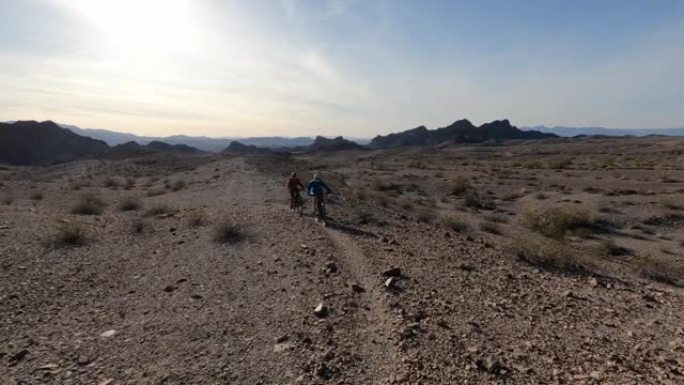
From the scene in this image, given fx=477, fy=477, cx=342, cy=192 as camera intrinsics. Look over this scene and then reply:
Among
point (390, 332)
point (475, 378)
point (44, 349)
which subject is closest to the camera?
point (475, 378)

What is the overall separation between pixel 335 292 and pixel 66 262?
7714mm

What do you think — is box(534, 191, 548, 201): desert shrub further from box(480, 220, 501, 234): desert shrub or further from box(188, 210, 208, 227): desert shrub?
box(188, 210, 208, 227): desert shrub

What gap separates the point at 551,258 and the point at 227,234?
10.1 m

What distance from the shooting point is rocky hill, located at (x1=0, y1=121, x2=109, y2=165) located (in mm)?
92938

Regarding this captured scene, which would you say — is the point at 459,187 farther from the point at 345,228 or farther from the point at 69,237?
the point at 69,237

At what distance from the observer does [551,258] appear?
1422 centimetres

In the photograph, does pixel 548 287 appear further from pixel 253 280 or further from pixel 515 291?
pixel 253 280

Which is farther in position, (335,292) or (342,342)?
(335,292)

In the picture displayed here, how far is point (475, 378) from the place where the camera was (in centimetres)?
684

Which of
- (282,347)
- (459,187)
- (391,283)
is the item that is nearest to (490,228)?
(391,283)

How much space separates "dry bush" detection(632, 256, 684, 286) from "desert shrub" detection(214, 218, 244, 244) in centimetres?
1251

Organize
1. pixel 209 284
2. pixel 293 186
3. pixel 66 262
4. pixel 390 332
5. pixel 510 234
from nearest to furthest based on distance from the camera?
pixel 390 332
pixel 209 284
pixel 66 262
pixel 293 186
pixel 510 234

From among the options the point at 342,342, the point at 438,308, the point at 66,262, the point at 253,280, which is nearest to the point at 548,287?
the point at 438,308

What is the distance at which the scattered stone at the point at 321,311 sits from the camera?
29.7ft
